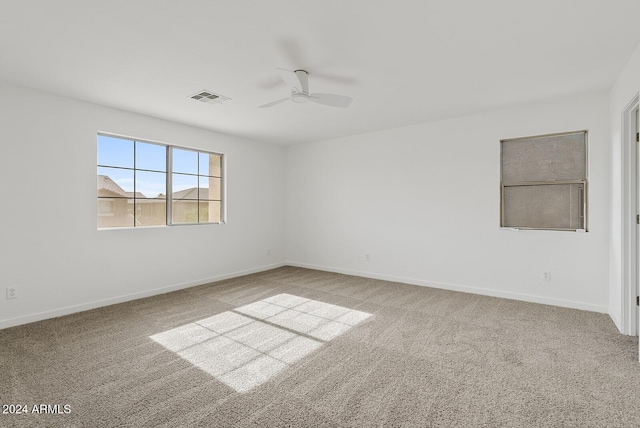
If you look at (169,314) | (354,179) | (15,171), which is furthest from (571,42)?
(15,171)

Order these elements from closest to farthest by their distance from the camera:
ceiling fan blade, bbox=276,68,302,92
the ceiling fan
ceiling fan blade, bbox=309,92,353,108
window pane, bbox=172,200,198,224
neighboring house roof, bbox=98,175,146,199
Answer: ceiling fan blade, bbox=276,68,302,92 → the ceiling fan → ceiling fan blade, bbox=309,92,353,108 → neighboring house roof, bbox=98,175,146,199 → window pane, bbox=172,200,198,224

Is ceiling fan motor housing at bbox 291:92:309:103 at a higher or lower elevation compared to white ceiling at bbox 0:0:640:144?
lower

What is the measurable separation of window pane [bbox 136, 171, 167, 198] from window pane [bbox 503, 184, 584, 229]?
4.90 meters

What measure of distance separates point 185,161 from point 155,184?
63 cm

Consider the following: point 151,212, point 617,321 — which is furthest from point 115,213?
point 617,321

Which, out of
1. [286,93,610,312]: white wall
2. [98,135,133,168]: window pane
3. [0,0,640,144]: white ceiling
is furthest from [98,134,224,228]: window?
[286,93,610,312]: white wall

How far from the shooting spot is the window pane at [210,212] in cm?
513

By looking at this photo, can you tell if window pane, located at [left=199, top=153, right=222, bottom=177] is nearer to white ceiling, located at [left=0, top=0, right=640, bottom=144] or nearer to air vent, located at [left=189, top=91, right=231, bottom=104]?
white ceiling, located at [left=0, top=0, right=640, bottom=144]

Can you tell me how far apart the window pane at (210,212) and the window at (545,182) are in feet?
14.5

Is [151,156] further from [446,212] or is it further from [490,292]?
[490,292]

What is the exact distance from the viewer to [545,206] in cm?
389

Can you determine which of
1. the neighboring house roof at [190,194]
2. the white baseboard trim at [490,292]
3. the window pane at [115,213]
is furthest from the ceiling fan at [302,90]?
the white baseboard trim at [490,292]

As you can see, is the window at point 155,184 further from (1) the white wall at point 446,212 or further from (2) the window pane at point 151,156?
(1) the white wall at point 446,212

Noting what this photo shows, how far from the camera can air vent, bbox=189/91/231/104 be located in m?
3.45
